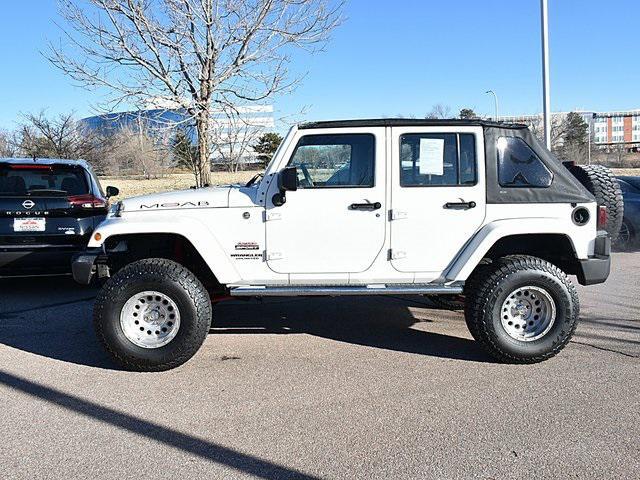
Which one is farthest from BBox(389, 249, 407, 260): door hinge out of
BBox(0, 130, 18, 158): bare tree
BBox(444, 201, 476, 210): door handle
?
BBox(0, 130, 18, 158): bare tree

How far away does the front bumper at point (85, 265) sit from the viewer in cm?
483

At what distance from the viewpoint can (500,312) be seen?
15.8ft

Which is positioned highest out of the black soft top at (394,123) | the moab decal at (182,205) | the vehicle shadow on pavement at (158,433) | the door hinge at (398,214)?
the black soft top at (394,123)

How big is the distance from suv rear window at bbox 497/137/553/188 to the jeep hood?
7.08 feet

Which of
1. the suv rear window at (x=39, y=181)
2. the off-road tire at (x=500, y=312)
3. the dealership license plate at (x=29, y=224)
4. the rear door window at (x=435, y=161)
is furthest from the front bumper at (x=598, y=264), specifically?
the dealership license plate at (x=29, y=224)

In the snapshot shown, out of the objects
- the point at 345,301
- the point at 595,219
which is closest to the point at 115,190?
the point at 345,301

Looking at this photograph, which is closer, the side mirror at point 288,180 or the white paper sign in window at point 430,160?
the side mirror at point 288,180

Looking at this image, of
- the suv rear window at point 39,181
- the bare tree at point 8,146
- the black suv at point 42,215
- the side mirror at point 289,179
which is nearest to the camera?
the side mirror at point 289,179

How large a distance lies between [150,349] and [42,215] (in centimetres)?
351

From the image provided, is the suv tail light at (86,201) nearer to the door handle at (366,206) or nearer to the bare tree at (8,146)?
the door handle at (366,206)

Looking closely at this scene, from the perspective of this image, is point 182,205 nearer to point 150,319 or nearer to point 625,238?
point 150,319

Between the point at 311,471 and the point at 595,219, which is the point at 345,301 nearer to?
the point at 595,219

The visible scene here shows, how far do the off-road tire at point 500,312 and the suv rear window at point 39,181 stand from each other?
5.43 m

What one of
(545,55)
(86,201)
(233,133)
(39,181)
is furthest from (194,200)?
(545,55)
